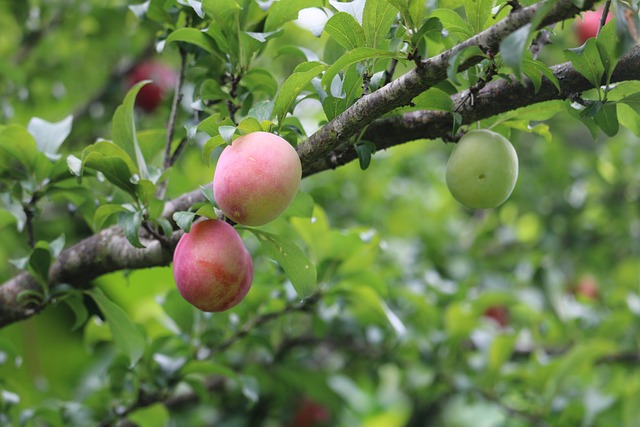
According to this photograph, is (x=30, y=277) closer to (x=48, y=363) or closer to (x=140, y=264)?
(x=140, y=264)

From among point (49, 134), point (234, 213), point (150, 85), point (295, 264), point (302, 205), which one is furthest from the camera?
point (150, 85)

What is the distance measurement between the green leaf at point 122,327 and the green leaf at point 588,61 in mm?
579

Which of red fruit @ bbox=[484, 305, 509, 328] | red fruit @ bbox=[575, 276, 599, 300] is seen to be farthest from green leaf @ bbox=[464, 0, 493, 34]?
red fruit @ bbox=[575, 276, 599, 300]

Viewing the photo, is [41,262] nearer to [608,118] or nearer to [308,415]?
[608,118]

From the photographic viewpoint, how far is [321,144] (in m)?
0.63

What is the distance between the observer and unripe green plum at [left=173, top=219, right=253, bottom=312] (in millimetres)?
639

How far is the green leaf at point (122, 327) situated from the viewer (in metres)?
0.81

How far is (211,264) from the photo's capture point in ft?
2.09

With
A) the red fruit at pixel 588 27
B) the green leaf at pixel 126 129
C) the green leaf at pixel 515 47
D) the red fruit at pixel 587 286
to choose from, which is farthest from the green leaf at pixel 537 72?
the red fruit at pixel 587 286

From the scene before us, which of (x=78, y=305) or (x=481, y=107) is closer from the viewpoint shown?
(x=481, y=107)

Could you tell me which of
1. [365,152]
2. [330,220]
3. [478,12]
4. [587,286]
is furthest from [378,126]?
[587,286]

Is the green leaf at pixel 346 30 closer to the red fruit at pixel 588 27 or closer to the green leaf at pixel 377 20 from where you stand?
the green leaf at pixel 377 20

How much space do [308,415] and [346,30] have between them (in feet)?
4.78

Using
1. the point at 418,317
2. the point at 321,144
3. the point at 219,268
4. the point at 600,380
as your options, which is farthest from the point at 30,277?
the point at 600,380
